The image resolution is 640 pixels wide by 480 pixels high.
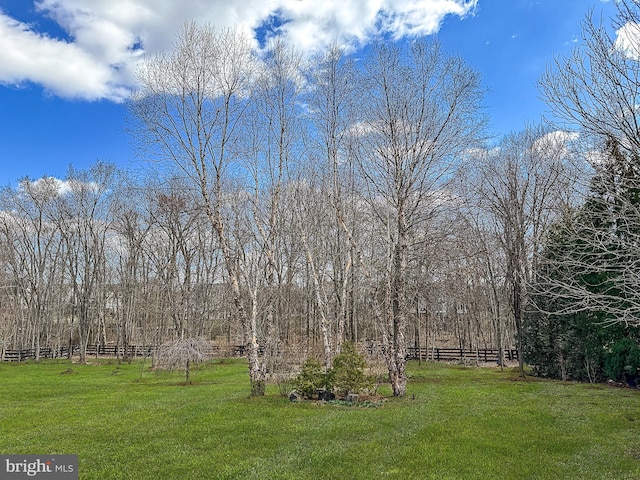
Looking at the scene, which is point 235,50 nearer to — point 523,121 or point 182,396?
point 182,396

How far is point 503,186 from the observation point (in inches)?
824

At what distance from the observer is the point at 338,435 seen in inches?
299

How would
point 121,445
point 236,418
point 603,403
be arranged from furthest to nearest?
point 603,403
point 236,418
point 121,445

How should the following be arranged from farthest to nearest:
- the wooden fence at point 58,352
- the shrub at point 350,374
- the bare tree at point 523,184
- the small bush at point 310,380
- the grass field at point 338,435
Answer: the wooden fence at point 58,352, the bare tree at point 523,184, the small bush at point 310,380, the shrub at point 350,374, the grass field at point 338,435

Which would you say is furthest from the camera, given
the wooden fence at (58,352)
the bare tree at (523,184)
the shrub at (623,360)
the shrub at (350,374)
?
the wooden fence at (58,352)

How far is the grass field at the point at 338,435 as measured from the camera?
19.0ft

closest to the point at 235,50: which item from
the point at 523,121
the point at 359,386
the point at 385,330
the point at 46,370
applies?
the point at 385,330

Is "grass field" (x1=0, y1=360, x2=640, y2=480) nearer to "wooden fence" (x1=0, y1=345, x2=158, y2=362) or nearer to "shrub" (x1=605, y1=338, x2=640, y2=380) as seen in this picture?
"shrub" (x1=605, y1=338, x2=640, y2=380)

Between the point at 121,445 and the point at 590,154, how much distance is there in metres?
10.1

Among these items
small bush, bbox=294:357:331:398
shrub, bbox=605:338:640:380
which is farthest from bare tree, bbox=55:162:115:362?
shrub, bbox=605:338:640:380

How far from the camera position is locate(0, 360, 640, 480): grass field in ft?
19.0

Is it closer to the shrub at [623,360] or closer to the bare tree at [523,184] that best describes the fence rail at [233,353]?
the bare tree at [523,184]

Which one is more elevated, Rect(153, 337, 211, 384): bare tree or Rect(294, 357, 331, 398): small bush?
Rect(153, 337, 211, 384): bare tree

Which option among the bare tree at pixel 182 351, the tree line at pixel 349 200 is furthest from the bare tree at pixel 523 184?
the bare tree at pixel 182 351
